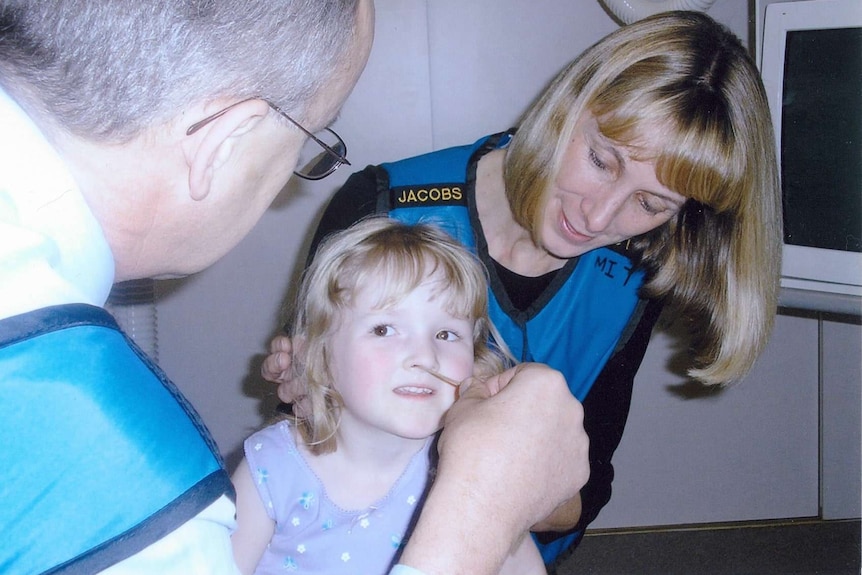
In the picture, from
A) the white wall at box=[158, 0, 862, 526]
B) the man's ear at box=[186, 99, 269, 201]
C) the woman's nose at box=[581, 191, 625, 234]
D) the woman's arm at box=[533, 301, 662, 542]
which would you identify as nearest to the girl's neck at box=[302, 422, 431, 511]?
the woman's arm at box=[533, 301, 662, 542]

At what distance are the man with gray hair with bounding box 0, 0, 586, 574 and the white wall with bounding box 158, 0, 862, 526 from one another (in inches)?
60.9

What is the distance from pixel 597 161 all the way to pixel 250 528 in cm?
89

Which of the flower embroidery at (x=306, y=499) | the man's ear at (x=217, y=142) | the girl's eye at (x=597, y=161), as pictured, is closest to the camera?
the man's ear at (x=217, y=142)

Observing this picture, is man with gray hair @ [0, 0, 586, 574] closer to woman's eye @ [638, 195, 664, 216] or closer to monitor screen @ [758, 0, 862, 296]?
woman's eye @ [638, 195, 664, 216]

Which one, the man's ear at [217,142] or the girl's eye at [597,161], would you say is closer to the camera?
the man's ear at [217,142]

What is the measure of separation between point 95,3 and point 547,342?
112 cm

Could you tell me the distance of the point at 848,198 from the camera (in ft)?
5.98

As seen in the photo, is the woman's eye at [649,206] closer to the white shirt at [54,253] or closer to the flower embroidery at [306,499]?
the flower embroidery at [306,499]

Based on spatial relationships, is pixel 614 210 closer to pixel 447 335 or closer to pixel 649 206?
pixel 649 206

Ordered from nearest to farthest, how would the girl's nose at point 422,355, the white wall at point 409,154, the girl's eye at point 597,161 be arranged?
the girl's nose at point 422,355, the girl's eye at point 597,161, the white wall at point 409,154

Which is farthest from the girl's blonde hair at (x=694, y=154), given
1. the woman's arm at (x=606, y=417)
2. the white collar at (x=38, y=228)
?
the white collar at (x=38, y=228)

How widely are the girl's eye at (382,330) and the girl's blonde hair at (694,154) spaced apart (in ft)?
1.35

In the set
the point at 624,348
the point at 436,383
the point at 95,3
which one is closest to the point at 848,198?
the point at 624,348

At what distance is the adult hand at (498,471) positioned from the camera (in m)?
0.78
